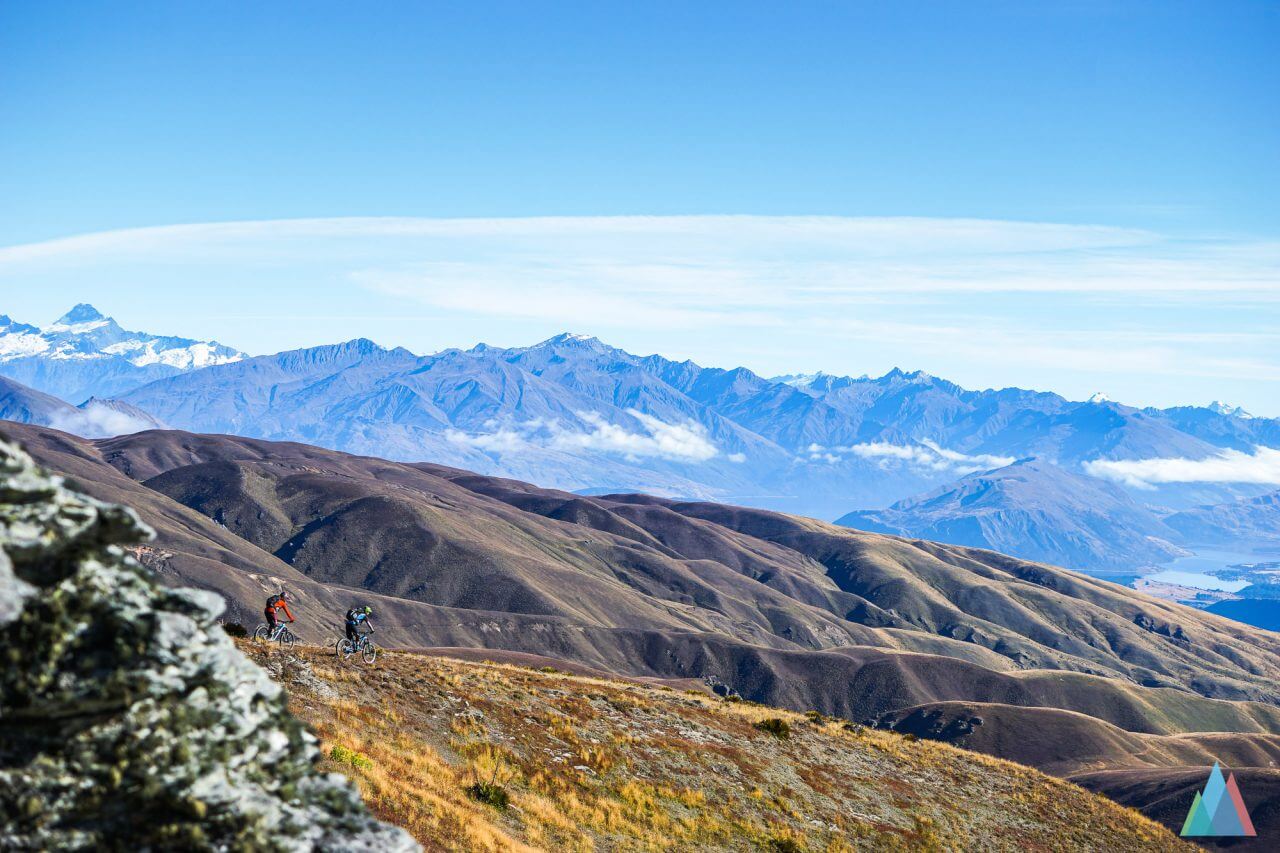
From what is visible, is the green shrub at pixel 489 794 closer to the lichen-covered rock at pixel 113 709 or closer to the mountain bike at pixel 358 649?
the mountain bike at pixel 358 649

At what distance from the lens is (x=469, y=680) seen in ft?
136

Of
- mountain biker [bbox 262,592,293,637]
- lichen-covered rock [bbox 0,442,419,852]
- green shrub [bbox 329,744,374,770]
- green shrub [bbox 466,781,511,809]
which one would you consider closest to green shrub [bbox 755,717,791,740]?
green shrub [bbox 466,781,511,809]

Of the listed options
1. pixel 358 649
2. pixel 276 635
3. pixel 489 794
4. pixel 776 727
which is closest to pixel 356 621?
pixel 358 649

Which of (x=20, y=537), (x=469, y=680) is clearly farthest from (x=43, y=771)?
(x=469, y=680)

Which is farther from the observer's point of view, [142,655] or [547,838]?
[547,838]

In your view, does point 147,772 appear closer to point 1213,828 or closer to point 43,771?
point 43,771

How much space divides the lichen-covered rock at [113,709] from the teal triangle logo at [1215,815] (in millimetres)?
111592

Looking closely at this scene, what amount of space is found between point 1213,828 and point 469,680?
314ft

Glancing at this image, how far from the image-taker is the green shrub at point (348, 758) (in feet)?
78.2

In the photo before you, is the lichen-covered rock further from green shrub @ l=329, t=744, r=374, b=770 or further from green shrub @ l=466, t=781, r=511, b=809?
green shrub @ l=466, t=781, r=511, b=809

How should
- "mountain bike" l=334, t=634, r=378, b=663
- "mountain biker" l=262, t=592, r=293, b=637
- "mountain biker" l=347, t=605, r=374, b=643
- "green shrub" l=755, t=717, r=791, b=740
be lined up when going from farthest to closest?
1. "green shrub" l=755, t=717, r=791, b=740
2. "mountain bike" l=334, t=634, r=378, b=663
3. "mountain biker" l=347, t=605, r=374, b=643
4. "mountain biker" l=262, t=592, r=293, b=637

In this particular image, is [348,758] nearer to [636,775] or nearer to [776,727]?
[636,775]

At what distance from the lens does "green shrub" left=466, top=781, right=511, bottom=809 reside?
27172 millimetres

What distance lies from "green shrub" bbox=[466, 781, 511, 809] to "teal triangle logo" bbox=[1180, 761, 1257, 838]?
96.4 meters
